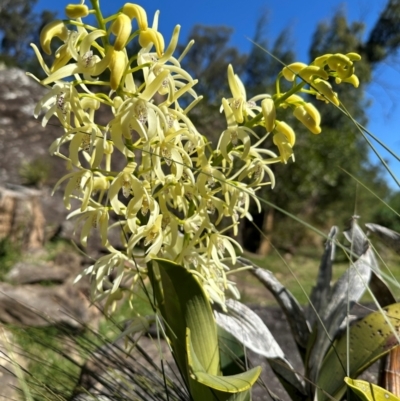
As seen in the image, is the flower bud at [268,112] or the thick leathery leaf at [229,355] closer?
the flower bud at [268,112]

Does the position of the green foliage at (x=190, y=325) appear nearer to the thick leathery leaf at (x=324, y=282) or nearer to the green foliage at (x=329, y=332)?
the green foliage at (x=329, y=332)

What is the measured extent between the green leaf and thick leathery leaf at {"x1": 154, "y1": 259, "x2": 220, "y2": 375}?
0.17m

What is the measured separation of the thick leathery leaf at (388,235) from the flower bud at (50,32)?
595mm

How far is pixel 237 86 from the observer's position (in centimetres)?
63

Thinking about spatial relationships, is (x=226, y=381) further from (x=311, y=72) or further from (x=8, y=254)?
(x=8, y=254)

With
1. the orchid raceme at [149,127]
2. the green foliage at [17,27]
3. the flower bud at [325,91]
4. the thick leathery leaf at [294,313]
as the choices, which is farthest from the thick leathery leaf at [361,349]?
the green foliage at [17,27]

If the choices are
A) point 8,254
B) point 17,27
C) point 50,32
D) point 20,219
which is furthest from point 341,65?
point 17,27

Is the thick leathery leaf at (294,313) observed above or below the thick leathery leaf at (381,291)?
below

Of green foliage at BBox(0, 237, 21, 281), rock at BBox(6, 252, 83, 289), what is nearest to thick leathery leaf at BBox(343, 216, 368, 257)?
rock at BBox(6, 252, 83, 289)

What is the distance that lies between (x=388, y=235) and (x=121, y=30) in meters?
0.56

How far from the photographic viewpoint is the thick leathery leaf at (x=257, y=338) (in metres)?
0.74

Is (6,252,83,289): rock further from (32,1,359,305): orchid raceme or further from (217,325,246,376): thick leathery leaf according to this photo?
(32,1,359,305): orchid raceme

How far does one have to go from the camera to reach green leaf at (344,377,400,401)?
1.59 feet

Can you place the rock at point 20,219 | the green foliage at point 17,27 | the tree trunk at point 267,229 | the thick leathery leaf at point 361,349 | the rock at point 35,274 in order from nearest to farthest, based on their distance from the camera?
the thick leathery leaf at point 361,349 → the rock at point 35,274 → the rock at point 20,219 → the tree trunk at point 267,229 → the green foliage at point 17,27
